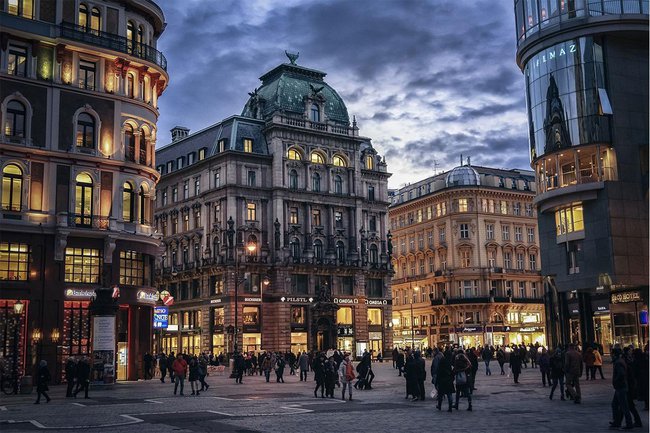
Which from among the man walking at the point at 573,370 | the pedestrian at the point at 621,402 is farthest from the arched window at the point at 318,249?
the pedestrian at the point at 621,402

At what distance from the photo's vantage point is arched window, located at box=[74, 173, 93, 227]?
44.4 m

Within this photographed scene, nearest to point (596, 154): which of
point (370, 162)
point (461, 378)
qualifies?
point (461, 378)

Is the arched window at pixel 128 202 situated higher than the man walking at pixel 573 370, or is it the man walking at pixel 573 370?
the arched window at pixel 128 202

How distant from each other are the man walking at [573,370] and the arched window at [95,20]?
34.7 metres

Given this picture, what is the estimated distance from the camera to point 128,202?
47.4 meters

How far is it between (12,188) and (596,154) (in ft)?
131

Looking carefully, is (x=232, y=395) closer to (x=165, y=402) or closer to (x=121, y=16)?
(x=165, y=402)

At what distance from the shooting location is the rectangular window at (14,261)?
41.3 metres

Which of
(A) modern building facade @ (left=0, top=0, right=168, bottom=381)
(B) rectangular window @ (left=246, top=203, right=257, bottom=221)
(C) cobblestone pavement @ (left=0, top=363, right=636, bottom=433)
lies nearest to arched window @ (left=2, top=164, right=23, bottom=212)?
(A) modern building facade @ (left=0, top=0, right=168, bottom=381)

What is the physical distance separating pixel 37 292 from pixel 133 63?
15823 millimetres

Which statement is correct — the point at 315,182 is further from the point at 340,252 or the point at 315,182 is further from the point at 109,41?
the point at 109,41

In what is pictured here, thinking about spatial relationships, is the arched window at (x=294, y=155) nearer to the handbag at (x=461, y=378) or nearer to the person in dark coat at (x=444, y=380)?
the person in dark coat at (x=444, y=380)

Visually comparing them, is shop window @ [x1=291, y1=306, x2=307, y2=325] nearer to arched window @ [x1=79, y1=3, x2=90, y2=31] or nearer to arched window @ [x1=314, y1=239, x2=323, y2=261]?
arched window @ [x1=314, y1=239, x2=323, y2=261]

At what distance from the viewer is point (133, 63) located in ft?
156
